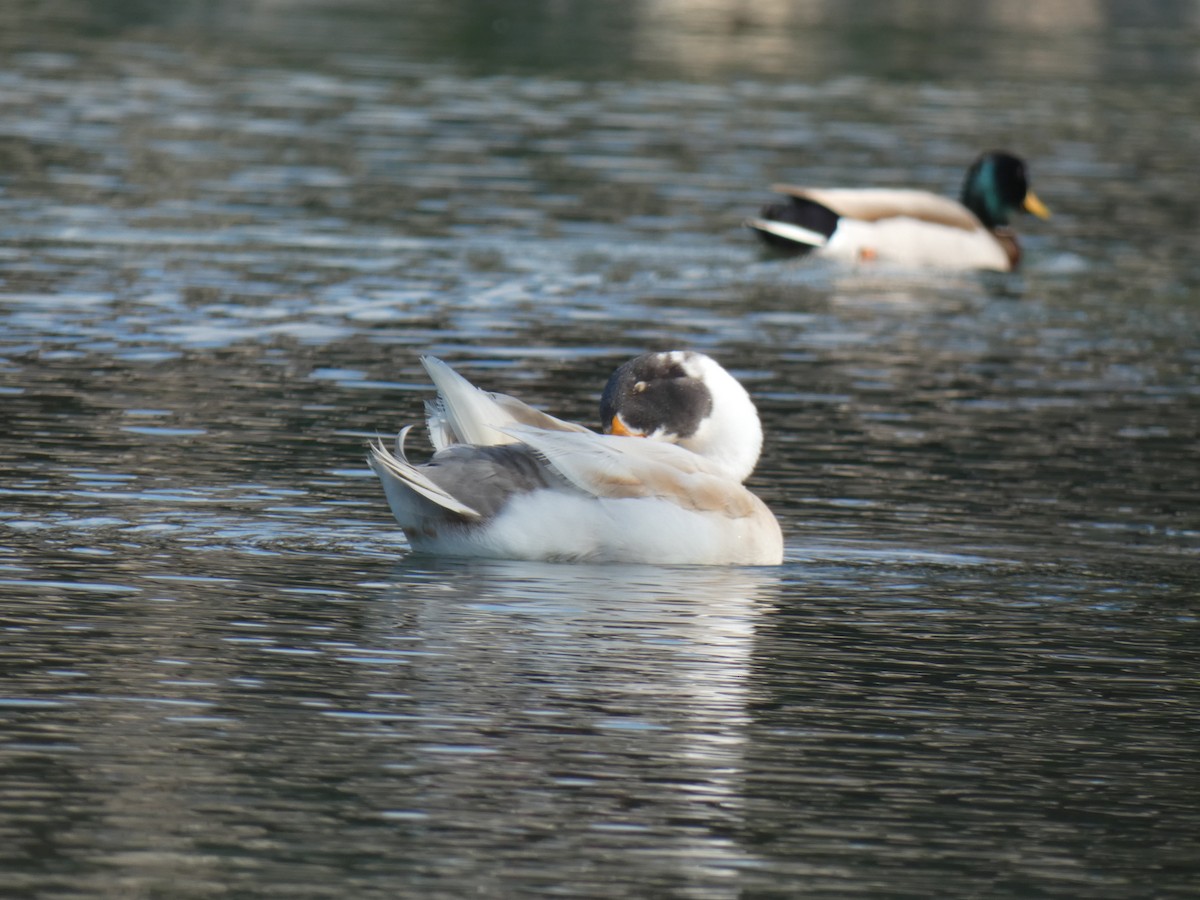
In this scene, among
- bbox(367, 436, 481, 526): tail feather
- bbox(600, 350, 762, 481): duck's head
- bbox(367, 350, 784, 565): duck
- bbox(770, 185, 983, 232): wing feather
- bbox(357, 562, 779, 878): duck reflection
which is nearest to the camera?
bbox(357, 562, 779, 878): duck reflection

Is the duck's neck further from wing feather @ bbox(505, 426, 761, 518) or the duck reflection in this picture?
the duck reflection

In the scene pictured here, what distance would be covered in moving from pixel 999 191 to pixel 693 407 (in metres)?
14.3

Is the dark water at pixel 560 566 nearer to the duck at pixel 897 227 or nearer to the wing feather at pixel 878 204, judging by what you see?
the duck at pixel 897 227

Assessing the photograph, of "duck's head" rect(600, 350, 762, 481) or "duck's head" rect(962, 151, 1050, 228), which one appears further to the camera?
"duck's head" rect(962, 151, 1050, 228)

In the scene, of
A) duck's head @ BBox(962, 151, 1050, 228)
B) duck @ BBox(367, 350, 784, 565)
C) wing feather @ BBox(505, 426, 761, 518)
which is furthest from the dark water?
duck's head @ BBox(962, 151, 1050, 228)

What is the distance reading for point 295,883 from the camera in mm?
6543

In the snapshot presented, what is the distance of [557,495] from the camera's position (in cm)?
1064

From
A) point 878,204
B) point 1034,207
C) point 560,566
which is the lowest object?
point 560,566

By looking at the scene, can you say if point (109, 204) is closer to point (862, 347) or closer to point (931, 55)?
point (862, 347)

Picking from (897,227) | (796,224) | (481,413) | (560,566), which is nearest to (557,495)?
(560,566)

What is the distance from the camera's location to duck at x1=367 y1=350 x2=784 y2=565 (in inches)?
416

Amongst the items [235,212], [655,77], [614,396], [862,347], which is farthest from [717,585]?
[655,77]

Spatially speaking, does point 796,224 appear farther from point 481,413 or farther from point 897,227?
point 481,413

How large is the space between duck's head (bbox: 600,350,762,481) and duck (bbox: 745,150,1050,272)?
11892mm
